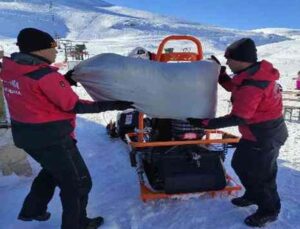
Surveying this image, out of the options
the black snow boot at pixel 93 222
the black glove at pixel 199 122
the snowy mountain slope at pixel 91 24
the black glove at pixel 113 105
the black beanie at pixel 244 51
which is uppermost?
the black beanie at pixel 244 51

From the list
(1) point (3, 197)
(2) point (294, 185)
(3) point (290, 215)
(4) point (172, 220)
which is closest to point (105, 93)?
(4) point (172, 220)

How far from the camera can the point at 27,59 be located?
344 cm

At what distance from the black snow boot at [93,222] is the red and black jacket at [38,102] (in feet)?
2.96

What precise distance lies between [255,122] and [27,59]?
79.7 inches

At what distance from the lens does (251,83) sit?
372 cm

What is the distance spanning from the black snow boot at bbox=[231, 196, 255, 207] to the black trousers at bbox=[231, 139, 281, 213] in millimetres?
264

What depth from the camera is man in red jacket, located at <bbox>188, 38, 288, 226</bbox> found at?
12.3 ft

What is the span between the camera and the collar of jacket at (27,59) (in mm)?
3428

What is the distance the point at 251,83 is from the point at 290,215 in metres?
1.48

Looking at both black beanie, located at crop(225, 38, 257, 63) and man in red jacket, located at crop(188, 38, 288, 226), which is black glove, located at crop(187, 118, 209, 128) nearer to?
man in red jacket, located at crop(188, 38, 288, 226)

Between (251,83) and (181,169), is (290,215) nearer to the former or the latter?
(181,169)

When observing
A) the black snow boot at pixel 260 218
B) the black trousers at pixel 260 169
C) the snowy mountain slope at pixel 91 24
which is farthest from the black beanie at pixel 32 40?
the snowy mountain slope at pixel 91 24

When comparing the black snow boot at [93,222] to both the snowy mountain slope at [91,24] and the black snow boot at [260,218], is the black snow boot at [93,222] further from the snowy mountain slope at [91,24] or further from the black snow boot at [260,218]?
the snowy mountain slope at [91,24]

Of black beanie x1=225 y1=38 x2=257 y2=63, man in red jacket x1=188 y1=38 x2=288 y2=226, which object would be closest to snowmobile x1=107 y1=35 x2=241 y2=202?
man in red jacket x1=188 y1=38 x2=288 y2=226
